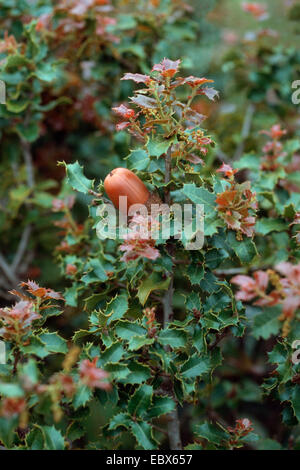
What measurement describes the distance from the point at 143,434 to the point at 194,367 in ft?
0.58

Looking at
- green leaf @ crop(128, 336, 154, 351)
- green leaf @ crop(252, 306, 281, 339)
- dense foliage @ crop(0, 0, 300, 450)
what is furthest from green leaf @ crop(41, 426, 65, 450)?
green leaf @ crop(252, 306, 281, 339)

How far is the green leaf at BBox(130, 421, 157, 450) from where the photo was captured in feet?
2.92

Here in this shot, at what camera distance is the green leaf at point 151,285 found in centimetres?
102

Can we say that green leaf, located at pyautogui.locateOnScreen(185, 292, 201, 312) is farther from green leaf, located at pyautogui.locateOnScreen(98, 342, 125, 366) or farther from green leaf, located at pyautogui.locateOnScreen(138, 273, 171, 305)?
green leaf, located at pyautogui.locateOnScreen(98, 342, 125, 366)

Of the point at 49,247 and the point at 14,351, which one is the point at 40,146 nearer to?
the point at 49,247

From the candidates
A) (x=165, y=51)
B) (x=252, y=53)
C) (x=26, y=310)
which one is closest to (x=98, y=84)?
(x=165, y=51)

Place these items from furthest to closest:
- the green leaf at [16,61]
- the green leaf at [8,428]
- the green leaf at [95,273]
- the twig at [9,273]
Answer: the twig at [9,273], the green leaf at [16,61], the green leaf at [95,273], the green leaf at [8,428]

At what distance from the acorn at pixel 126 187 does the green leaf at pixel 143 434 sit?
0.46 metres

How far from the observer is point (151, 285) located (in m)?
1.03

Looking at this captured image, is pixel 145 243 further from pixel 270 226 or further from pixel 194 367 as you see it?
pixel 270 226

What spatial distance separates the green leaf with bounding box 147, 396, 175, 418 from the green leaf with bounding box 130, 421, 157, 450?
3 cm

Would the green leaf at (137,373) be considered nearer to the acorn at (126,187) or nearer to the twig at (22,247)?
the acorn at (126,187)

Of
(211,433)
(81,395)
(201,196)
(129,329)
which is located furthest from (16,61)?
A: (211,433)

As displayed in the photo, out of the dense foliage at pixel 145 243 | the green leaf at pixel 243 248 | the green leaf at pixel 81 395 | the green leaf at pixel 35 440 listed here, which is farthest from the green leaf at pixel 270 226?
the green leaf at pixel 35 440
